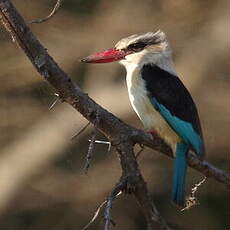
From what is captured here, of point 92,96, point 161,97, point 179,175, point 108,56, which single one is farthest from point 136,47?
point 92,96

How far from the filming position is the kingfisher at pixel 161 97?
4230mm

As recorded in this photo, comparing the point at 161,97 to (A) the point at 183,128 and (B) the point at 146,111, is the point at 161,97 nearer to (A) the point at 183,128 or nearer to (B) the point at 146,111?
(B) the point at 146,111

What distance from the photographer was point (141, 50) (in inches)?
190

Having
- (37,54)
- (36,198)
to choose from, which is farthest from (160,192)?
(37,54)

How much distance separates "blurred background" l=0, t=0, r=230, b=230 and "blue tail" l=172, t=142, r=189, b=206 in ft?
12.7

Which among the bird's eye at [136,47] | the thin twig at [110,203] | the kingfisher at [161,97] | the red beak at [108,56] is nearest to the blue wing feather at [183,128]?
the kingfisher at [161,97]

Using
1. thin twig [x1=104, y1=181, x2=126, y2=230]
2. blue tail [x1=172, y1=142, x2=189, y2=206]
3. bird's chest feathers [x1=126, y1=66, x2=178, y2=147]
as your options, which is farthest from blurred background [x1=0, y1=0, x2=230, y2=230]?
thin twig [x1=104, y1=181, x2=126, y2=230]

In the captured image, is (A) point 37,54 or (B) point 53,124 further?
(B) point 53,124

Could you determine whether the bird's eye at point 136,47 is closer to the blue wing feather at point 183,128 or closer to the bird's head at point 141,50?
the bird's head at point 141,50

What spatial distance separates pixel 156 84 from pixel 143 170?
4424mm

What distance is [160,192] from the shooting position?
369 inches

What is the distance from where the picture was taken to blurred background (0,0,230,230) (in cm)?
844

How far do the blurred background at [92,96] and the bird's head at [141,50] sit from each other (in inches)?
128

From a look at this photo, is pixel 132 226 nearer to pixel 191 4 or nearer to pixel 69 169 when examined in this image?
pixel 69 169
